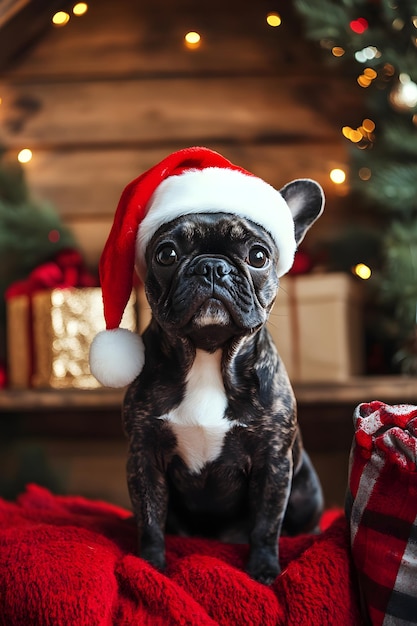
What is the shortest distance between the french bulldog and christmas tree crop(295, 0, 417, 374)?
2.84 feet

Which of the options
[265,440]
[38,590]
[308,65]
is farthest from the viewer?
[308,65]

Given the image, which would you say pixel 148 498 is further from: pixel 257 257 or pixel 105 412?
pixel 105 412

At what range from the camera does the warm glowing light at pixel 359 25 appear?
178cm

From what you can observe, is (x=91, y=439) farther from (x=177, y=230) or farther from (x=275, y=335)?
(x=177, y=230)

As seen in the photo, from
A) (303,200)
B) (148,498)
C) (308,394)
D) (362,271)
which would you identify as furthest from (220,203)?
(362,271)

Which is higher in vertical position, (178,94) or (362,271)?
(178,94)

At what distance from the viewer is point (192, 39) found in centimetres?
209

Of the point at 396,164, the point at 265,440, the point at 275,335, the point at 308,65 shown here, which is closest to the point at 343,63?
the point at 308,65

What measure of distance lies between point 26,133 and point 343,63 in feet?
2.91

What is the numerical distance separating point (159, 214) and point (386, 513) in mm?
436

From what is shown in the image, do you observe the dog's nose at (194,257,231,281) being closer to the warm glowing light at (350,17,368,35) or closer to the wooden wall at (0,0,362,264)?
the warm glowing light at (350,17,368,35)

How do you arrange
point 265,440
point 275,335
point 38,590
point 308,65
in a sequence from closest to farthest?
point 38,590, point 265,440, point 275,335, point 308,65

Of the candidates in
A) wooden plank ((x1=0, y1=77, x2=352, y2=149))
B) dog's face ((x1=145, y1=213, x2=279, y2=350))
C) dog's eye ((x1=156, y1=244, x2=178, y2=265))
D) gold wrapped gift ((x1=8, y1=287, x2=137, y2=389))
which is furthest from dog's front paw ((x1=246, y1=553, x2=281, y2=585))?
wooden plank ((x1=0, y1=77, x2=352, y2=149))

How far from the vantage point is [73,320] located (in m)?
1.85
